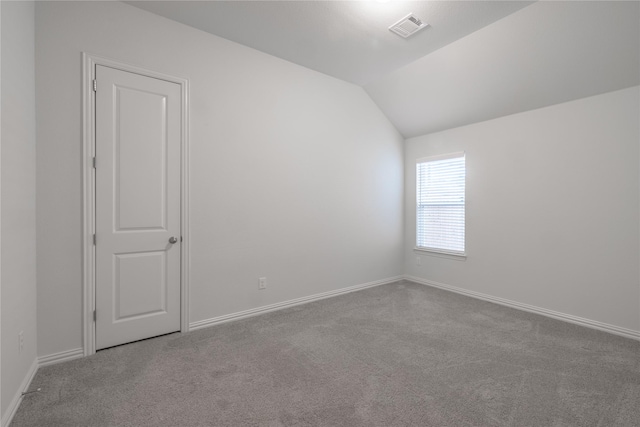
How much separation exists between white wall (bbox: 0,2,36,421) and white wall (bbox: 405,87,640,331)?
14.8 ft

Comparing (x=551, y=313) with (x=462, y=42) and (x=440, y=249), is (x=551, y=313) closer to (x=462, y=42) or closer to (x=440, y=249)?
(x=440, y=249)

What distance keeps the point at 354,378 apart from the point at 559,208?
2.92 m

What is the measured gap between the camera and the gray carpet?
5.81 feet

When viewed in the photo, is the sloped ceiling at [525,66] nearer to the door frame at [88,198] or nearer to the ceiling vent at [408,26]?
the ceiling vent at [408,26]

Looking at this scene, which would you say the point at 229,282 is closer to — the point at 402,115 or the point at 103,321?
the point at 103,321

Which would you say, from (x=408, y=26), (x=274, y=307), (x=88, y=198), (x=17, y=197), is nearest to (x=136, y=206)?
(x=88, y=198)

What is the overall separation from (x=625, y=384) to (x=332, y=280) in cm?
280

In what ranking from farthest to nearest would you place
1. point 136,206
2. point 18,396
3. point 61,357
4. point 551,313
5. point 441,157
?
Answer: point 441,157 → point 551,313 → point 136,206 → point 61,357 → point 18,396

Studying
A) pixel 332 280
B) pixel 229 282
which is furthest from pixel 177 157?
pixel 332 280

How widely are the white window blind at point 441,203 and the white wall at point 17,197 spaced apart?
14.7 feet

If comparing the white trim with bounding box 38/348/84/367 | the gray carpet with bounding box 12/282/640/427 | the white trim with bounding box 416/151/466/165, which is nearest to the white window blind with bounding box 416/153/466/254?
the white trim with bounding box 416/151/466/165

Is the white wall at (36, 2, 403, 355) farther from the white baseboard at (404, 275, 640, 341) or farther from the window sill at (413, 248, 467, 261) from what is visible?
the white baseboard at (404, 275, 640, 341)

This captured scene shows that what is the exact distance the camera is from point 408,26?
293cm

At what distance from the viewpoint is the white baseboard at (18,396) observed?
1679 mm
